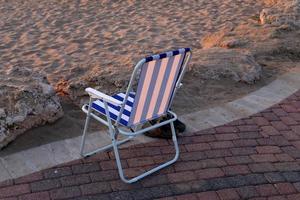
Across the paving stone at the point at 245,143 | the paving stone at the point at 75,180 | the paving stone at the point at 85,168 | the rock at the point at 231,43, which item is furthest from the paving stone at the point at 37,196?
the rock at the point at 231,43

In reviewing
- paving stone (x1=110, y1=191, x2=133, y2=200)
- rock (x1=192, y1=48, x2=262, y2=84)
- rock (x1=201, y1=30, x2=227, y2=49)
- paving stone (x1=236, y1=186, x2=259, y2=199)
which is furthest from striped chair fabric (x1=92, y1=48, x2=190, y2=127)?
rock (x1=201, y1=30, x2=227, y2=49)

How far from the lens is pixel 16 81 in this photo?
4.36 meters

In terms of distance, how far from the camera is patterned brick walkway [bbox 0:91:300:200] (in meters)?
3.44

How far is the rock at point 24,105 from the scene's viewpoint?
3.92 meters

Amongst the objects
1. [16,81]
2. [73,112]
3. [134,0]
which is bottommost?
[134,0]

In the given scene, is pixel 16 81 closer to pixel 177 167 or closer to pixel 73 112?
pixel 73 112

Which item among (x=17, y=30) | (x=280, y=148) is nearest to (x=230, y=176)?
(x=280, y=148)

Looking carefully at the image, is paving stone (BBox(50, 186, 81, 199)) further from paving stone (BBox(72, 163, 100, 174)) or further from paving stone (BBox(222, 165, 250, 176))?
paving stone (BBox(222, 165, 250, 176))

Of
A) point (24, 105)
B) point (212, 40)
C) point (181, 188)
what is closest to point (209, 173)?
point (181, 188)

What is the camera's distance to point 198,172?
3732mm

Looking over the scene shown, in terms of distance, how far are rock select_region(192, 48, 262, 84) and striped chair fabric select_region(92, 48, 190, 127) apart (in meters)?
1.85

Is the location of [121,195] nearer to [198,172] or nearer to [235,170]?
[198,172]

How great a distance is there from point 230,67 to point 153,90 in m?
2.32

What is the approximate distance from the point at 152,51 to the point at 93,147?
3245mm
